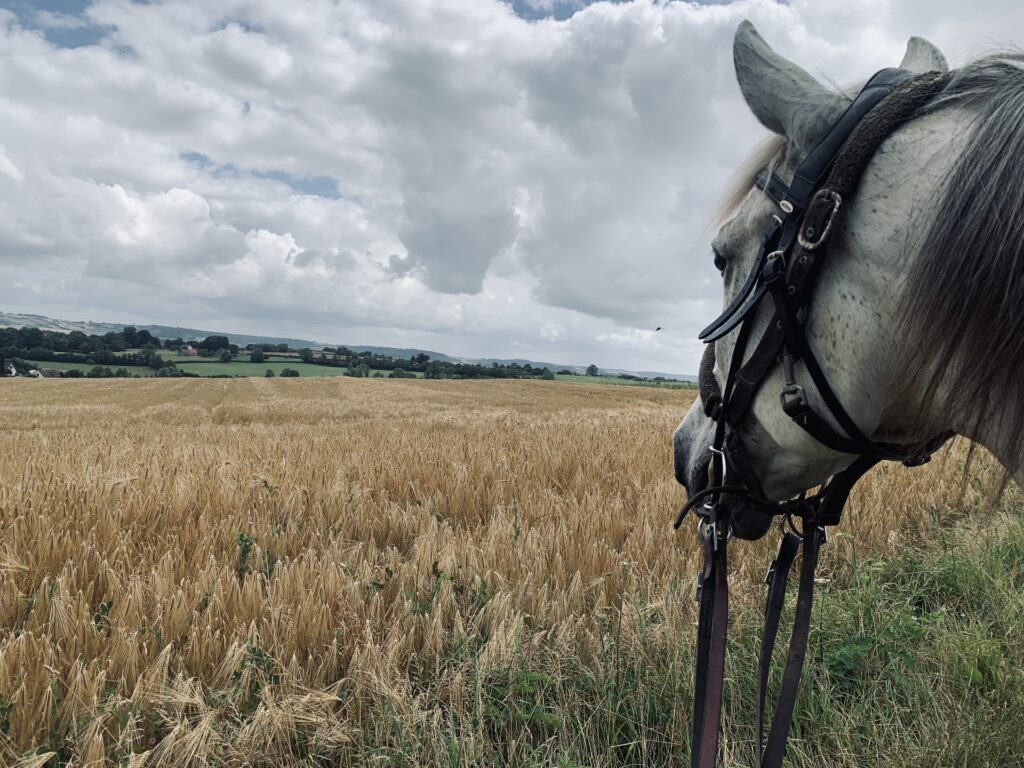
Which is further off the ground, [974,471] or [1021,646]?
[974,471]

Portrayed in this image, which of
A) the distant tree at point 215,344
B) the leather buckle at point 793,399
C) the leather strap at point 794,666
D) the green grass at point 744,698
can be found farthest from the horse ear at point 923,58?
the distant tree at point 215,344

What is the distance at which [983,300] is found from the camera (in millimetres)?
1101

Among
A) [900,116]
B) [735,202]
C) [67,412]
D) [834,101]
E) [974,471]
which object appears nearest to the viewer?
[900,116]

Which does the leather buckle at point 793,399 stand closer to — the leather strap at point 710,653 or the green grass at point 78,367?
the leather strap at point 710,653

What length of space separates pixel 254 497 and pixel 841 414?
13.1ft

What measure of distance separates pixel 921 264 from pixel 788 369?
35 centimetres

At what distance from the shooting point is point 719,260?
1627 mm

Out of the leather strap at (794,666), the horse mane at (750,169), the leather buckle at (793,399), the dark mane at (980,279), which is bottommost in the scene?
the leather strap at (794,666)

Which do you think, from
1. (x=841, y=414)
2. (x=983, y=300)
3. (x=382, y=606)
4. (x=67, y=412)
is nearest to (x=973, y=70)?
(x=983, y=300)

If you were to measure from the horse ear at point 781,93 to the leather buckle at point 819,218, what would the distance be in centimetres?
22

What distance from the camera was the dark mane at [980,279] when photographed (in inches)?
42.4

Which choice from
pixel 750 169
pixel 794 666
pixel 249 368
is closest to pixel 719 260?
pixel 750 169

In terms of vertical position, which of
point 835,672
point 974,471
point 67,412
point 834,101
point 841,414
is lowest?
point 67,412

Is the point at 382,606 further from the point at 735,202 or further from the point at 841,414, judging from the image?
the point at 735,202
